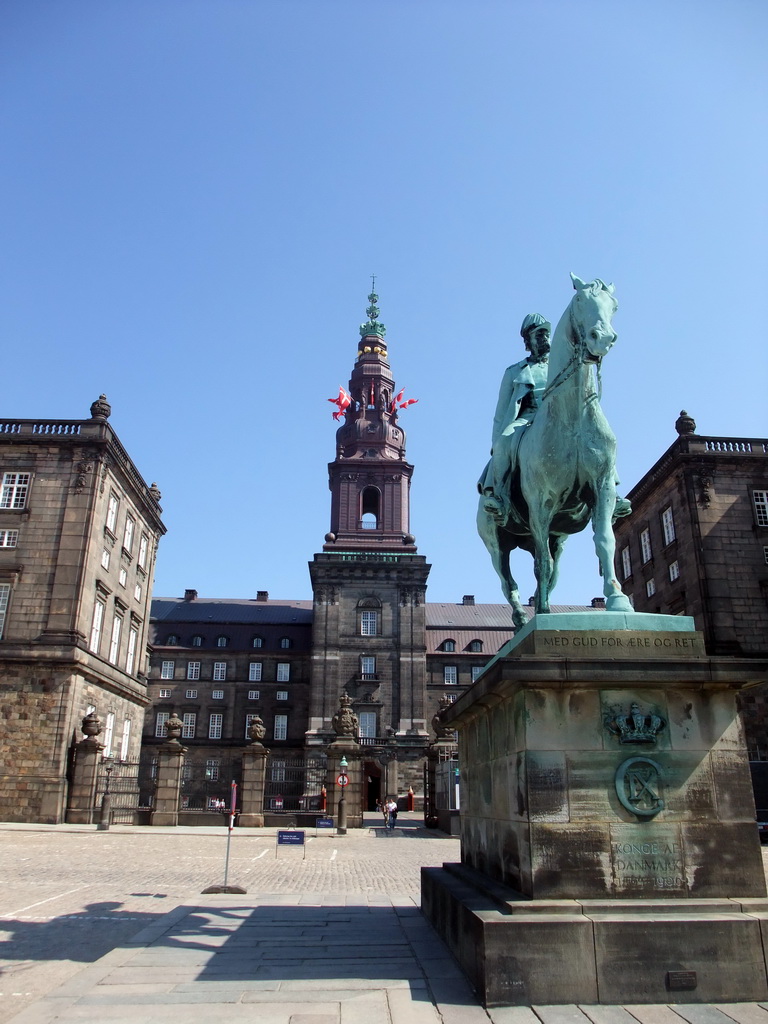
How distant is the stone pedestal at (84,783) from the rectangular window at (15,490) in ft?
40.4

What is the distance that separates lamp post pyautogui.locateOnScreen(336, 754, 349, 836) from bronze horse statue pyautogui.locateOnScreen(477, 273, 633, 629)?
2530 cm

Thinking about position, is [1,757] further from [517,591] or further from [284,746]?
[284,746]

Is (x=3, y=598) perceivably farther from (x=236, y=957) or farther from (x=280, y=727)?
(x=280, y=727)

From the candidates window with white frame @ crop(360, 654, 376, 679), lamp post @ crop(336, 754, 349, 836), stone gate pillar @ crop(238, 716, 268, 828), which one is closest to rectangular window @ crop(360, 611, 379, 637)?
window with white frame @ crop(360, 654, 376, 679)

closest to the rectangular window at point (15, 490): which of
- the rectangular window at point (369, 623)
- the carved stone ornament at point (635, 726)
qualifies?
the rectangular window at point (369, 623)

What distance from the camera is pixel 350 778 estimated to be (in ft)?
112

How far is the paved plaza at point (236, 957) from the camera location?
17.6ft

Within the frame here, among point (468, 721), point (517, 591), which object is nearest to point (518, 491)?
point (517, 591)

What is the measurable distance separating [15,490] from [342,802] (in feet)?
72.4

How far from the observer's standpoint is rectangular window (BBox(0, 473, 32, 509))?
3816 cm

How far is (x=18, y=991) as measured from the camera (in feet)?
21.7

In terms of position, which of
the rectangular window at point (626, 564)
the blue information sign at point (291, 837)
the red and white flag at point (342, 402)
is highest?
the red and white flag at point (342, 402)

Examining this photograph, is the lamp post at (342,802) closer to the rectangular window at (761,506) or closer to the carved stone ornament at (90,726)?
the carved stone ornament at (90,726)

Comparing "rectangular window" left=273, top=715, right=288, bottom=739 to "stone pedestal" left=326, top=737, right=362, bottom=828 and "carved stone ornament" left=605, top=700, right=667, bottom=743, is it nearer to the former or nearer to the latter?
"stone pedestal" left=326, top=737, right=362, bottom=828
